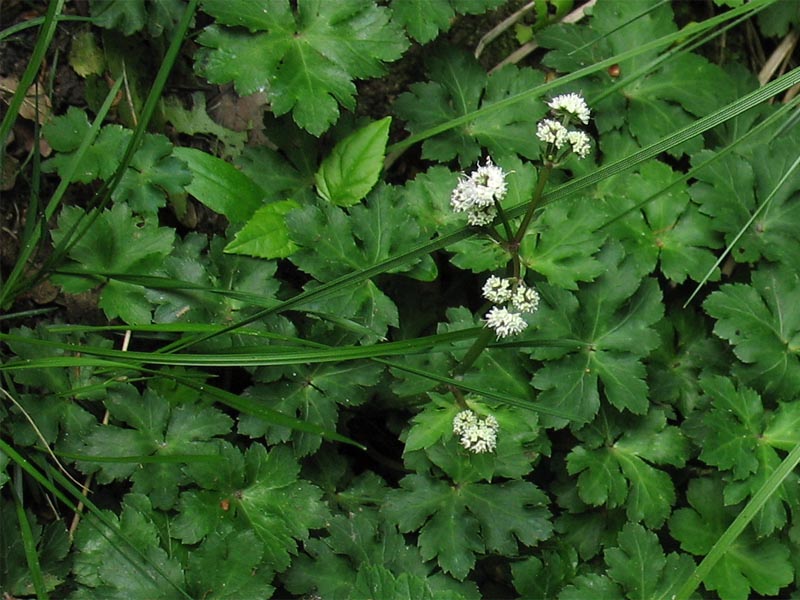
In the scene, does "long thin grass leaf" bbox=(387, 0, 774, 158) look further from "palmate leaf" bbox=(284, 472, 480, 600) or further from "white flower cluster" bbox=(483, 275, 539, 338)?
"palmate leaf" bbox=(284, 472, 480, 600)

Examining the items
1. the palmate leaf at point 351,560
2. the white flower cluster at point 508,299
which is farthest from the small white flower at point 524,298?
the palmate leaf at point 351,560

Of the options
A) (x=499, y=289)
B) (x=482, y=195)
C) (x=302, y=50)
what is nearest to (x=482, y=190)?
(x=482, y=195)

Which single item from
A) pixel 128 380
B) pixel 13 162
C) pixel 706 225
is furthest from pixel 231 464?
pixel 706 225

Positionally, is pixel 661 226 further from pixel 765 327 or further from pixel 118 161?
pixel 118 161

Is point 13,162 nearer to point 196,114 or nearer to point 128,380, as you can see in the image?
point 196,114

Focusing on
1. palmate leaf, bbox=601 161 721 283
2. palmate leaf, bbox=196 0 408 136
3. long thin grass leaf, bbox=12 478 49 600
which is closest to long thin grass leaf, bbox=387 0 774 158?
palmate leaf, bbox=196 0 408 136

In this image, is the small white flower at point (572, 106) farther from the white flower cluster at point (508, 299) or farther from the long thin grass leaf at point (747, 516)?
the long thin grass leaf at point (747, 516)

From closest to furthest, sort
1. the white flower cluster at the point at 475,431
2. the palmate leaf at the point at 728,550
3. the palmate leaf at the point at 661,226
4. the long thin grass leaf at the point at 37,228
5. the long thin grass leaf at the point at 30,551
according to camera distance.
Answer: the long thin grass leaf at the point at 30,551
the white flower cluster at the point at 475,431
the long thin grass leaf at the point at 37,228
the palmate leaf at the point at 728,550
the palmate leaf at the point at 661,226
